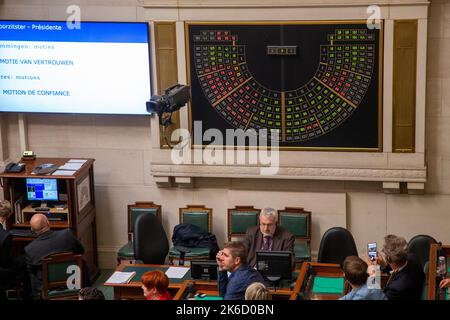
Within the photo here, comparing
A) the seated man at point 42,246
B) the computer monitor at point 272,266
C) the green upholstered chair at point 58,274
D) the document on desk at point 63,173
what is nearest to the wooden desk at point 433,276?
the computer monitor at point 272,266

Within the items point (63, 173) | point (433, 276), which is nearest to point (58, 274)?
point (63, 173)

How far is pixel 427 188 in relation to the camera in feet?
30.9

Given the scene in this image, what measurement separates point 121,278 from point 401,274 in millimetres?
2606

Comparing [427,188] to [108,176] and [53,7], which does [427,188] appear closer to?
[108,176]

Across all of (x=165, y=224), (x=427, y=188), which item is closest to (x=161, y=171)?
(x=165, y=224)

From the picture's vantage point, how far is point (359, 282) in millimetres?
6613

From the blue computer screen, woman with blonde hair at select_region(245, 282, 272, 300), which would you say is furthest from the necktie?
woman with blonde hair at select_region(245, 282, 272, 300)

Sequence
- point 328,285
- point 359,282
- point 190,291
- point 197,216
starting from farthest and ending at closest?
point 197,216
point 328,285
point 190,291
point 359,282

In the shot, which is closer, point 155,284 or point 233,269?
point 155,284

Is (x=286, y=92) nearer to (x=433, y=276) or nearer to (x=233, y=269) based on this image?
(x=233, y=269)

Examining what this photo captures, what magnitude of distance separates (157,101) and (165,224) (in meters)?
2.00

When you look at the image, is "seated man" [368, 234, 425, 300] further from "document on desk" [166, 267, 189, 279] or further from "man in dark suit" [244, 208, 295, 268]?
"document on desk" [166, 267, 189, 279]

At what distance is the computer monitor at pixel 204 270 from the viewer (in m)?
7.77

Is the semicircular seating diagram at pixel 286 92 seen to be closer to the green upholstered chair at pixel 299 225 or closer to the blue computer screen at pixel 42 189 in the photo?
the green upholstered chair at pixel 299 225
